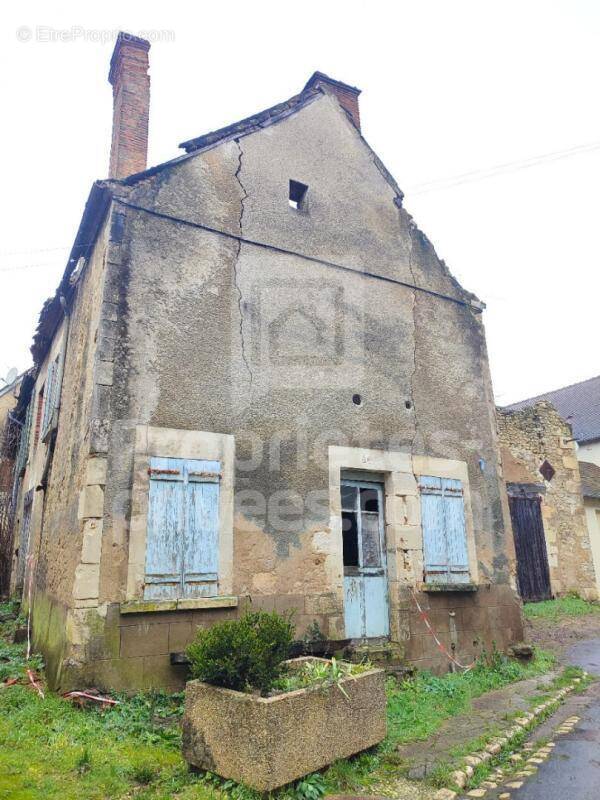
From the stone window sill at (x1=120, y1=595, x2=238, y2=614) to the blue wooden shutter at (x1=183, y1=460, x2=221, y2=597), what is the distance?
100mm

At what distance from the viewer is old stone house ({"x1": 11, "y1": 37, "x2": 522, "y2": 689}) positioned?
6234mm

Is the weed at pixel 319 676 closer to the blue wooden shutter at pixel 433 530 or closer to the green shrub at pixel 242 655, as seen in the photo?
the green shrub at pixel 242 655

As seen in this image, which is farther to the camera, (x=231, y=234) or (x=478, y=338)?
(x=478, y=338)

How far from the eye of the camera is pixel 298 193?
28.6ft

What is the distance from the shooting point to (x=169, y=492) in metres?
6.44

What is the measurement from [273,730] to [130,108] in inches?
325

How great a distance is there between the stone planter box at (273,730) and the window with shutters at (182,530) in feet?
6.22

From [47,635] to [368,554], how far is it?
4111 mm

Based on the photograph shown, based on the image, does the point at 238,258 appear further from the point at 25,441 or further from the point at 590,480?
the point at 590,480

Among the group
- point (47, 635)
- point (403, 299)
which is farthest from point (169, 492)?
point (403, 299)

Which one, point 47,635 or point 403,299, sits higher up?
point 403,299

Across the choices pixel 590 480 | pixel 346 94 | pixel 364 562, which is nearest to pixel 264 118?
pixel 346 94

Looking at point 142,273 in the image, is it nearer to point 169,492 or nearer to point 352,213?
point 169,492

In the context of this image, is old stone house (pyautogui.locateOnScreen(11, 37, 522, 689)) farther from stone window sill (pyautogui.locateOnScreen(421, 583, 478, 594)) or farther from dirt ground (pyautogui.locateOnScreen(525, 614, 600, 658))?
dirt ground (pyautogui.locateOnScreen(525, 614, 600, 658))
